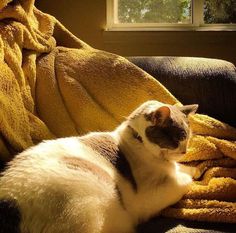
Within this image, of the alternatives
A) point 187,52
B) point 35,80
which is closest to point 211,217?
point 35,80

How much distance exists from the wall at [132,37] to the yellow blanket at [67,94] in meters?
0.68

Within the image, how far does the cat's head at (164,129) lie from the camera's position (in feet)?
3.89

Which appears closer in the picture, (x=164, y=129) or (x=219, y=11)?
(x=164, y=129)

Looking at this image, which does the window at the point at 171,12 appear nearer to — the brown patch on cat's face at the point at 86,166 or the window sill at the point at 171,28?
the window sill at the point at 171,28

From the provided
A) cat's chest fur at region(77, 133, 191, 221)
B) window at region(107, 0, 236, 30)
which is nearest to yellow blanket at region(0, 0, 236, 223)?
cat's chest fur at region(77, 133, 191, 221)

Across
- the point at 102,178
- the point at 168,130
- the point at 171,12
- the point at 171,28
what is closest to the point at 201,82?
the point at 168,130

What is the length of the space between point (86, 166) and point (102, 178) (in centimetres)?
5

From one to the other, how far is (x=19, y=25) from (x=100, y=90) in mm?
371

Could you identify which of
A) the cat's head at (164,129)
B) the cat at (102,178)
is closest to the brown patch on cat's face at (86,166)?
the cat at (102,178)

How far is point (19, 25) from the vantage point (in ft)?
4.83

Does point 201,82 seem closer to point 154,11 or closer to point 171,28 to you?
point 171,28

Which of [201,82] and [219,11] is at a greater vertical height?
[219,11]

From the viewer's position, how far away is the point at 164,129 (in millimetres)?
1190

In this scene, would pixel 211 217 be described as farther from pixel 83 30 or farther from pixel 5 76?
pixel 83 30
